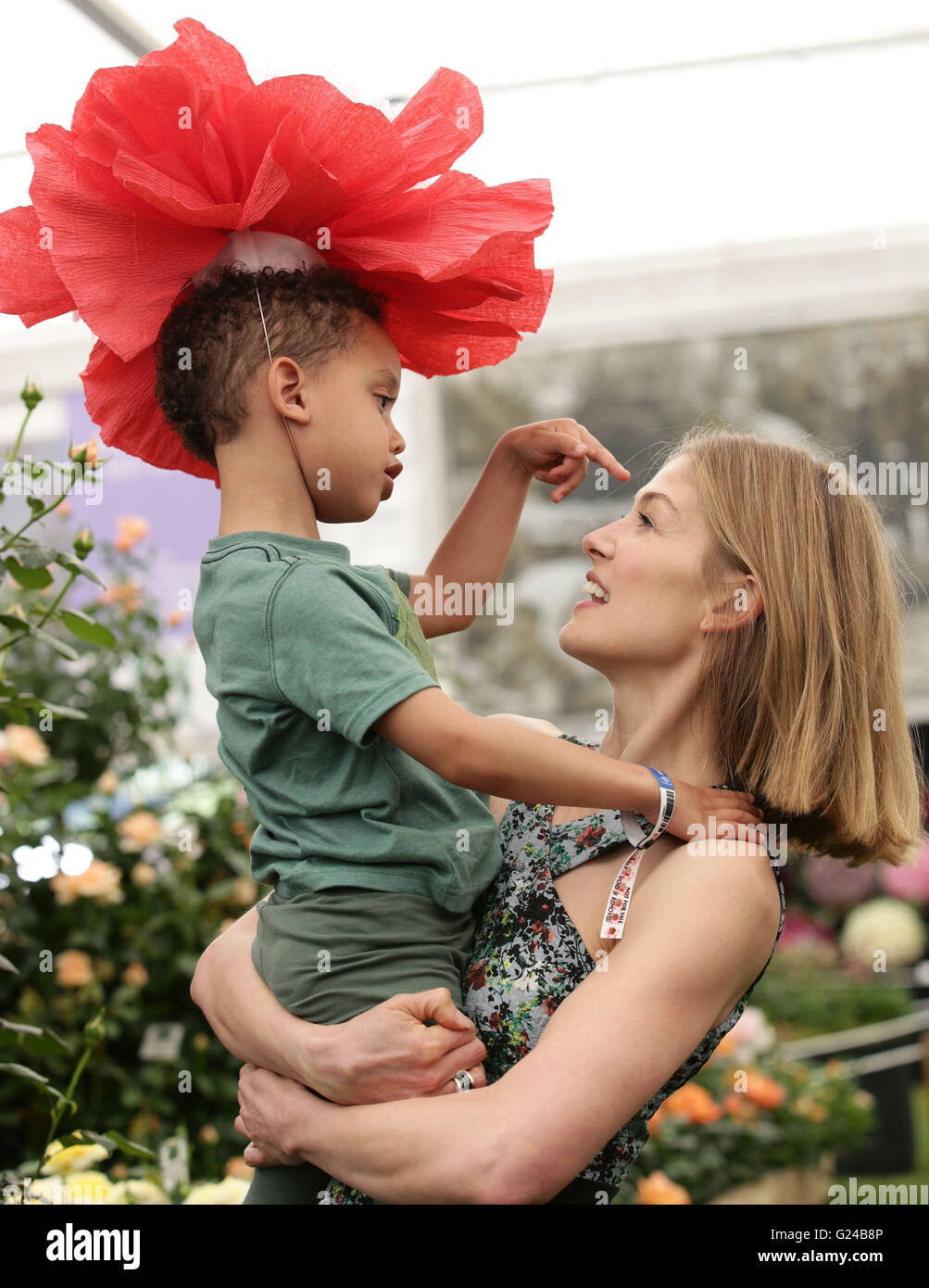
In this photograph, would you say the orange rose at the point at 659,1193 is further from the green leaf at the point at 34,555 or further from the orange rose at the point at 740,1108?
the green leaf at the point at 34,555

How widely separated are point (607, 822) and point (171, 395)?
2.19 feet

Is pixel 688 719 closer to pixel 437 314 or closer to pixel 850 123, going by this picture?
pixel 437 314

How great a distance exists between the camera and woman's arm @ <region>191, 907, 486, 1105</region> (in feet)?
3.67

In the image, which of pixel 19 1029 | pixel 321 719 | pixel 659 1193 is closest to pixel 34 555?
pixel 321 719

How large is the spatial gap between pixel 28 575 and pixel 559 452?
0.66m

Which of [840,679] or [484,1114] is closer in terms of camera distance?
[484,1114]

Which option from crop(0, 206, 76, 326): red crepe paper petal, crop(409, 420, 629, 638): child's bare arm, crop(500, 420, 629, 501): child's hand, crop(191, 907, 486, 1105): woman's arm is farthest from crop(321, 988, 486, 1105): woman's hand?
crop(0, 206, 76, 326): red crepe paper petal

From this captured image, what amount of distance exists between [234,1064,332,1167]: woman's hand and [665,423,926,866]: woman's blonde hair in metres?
0.58

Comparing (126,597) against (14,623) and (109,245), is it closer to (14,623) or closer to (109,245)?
(14,623)

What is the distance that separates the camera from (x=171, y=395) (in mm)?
1286

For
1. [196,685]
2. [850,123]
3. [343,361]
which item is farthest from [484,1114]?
[850,123]

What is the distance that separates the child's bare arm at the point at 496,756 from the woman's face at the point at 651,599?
0.85 feet

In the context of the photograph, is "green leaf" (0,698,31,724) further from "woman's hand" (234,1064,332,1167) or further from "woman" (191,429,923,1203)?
"woman's hand" (234,1064,332,1167)

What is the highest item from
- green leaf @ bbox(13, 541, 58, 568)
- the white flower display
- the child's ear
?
the child's ear
